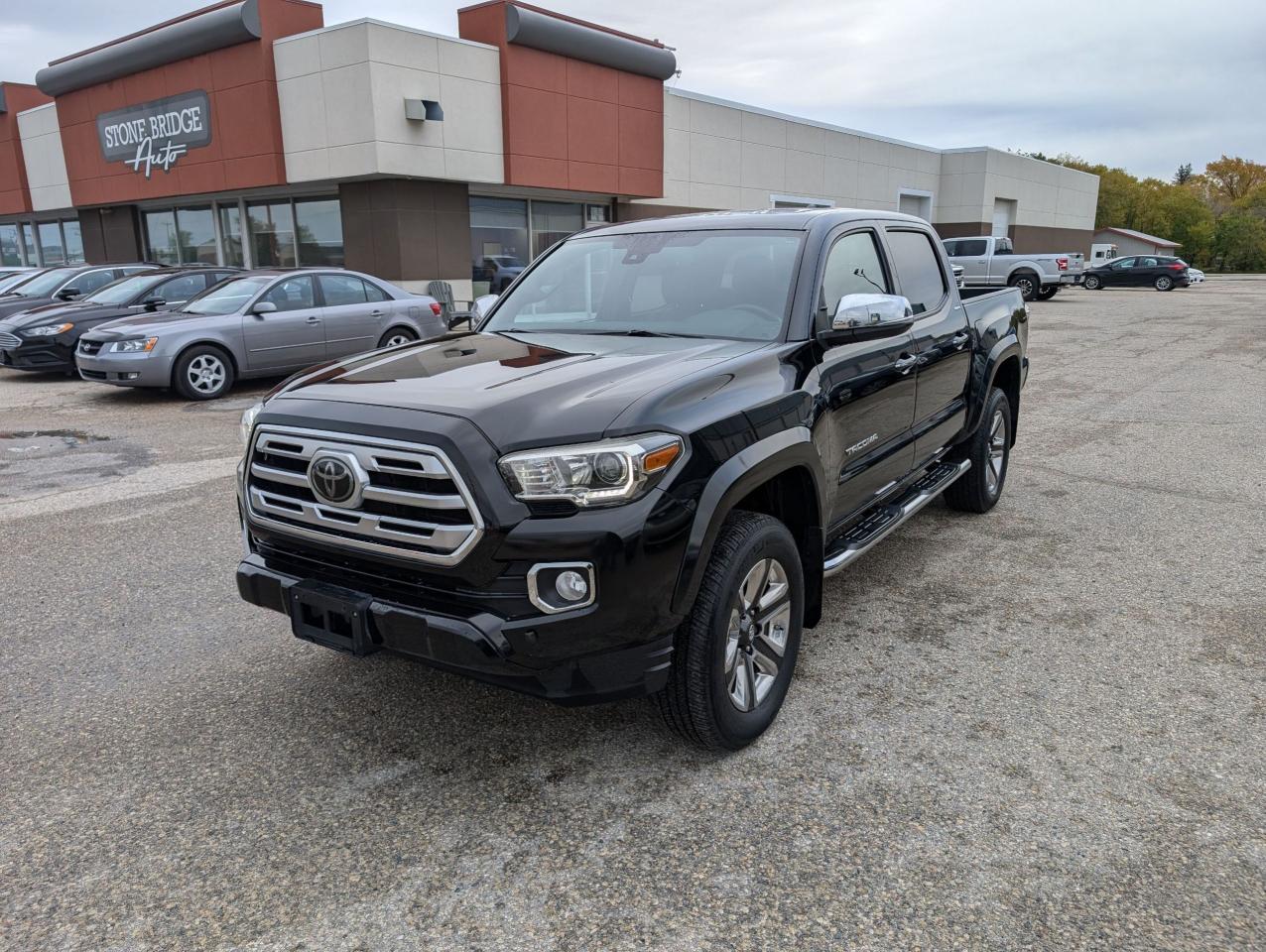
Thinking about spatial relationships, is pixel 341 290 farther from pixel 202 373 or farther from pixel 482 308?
pixel 482 308

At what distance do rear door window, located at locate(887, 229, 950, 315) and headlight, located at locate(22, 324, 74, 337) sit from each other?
1216 cm

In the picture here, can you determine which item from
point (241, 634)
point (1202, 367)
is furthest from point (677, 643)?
point (1202, 367)

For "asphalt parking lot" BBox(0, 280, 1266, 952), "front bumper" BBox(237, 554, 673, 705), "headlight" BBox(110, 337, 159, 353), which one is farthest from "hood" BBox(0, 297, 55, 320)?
"front bumper" BBox(237, 554, 673, 705)

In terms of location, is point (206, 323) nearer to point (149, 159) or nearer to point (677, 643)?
point (677, 643)

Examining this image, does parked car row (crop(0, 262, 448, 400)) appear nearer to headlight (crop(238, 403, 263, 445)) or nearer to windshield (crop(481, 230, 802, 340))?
windshield (crop(481, 230, 802, 340))

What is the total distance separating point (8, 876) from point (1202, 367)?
50.3 feet

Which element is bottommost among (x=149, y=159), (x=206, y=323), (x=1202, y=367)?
(x=1202, y=367)

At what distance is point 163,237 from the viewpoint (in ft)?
80.6

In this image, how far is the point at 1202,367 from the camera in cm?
1366

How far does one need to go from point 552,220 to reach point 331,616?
21.0 meters

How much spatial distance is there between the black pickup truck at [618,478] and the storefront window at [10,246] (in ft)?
112

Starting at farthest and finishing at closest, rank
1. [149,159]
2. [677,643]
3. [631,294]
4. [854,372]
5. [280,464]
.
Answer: [149,159], [631,294], [854,372], [280,464], [677,643]

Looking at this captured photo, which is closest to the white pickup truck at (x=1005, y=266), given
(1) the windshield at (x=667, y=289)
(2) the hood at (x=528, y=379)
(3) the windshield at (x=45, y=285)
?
(3) the windshield at (x=45, y=285)

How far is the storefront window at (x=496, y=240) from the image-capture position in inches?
814
